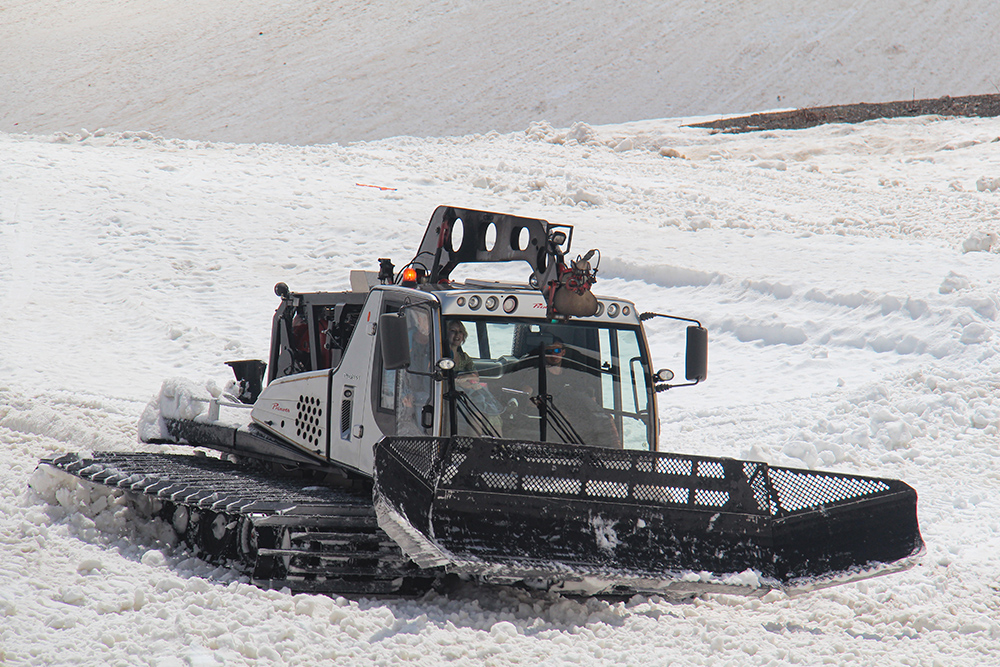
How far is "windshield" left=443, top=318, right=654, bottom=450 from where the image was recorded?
5582mm

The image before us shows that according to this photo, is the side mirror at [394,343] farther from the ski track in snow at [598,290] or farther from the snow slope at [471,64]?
the snow slope at [471,64]

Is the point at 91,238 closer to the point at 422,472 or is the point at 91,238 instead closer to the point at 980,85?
A: the point at 422,472

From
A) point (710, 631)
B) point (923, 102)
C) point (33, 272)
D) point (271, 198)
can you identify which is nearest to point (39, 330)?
point (33, 272)

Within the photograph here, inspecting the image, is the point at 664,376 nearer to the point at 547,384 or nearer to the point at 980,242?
the point at 547,384

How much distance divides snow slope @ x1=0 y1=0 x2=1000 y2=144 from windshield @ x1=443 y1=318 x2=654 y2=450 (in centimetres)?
2374

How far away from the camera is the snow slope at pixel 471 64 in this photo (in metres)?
31.4

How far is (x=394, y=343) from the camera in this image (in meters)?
5.40

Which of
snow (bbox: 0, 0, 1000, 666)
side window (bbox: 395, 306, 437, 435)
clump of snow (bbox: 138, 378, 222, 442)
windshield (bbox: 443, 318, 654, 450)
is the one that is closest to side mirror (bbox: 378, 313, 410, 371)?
side window (bbox: 395, 306, 437, 435)

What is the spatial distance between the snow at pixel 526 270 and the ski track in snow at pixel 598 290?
0.04 meters

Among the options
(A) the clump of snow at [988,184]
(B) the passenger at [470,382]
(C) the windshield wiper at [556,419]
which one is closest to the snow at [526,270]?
(A) the clump of snow at [988,184]

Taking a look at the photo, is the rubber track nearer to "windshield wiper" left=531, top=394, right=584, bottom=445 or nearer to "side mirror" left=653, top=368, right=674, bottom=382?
"windshield wiper" left=531, top=394, right=584, bottom=445

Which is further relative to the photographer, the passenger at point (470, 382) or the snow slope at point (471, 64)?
the snow slope at point (471, 64)

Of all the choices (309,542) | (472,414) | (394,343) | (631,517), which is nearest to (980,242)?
(631,517)

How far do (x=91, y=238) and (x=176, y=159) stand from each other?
4.25 meters
